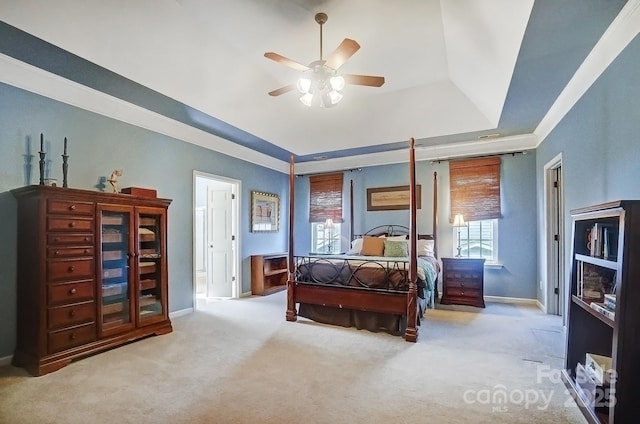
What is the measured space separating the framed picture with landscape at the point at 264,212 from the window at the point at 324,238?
2.79ft

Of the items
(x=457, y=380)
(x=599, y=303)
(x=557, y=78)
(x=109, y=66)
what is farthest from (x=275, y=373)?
(x=557, y=78)

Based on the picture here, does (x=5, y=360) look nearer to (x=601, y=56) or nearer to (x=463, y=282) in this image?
(x=463, y=282)

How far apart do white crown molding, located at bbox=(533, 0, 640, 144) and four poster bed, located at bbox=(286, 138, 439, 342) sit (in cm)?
164

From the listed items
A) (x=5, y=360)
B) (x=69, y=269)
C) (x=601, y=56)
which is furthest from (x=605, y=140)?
(x=5, y=360)

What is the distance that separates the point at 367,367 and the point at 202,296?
4.16 m

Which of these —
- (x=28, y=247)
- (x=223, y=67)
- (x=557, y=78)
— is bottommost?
(x=28, y=247)

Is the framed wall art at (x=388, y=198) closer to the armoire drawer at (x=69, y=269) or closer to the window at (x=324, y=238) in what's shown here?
the window at (x=324, y=238)

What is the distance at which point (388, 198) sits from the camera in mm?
6215

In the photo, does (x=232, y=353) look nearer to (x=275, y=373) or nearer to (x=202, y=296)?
(x=275, y=373)

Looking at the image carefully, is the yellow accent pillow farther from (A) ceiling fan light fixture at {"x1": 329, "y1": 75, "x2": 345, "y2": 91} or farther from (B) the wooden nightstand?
(A) ceiling fan light fixture at {"x1": 329, "y1": 75, "x2": 345, "y2": 91}

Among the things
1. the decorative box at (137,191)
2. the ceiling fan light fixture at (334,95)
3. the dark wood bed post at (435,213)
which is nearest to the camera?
the ceiling fan light fixture at (334,95)

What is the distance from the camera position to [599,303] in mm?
2121

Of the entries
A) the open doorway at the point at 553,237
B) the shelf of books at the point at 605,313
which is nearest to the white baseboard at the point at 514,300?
the open doorway at the point at 553,237

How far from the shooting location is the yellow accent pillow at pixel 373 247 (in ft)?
17.2
